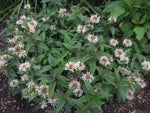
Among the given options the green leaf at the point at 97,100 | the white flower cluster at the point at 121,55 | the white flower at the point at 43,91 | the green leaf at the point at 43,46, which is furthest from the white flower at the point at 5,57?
the white flower cluster at the point at 121,55

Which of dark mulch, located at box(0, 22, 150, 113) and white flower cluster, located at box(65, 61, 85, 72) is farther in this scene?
dark mulch, located at box(0, 22, 150, 113)

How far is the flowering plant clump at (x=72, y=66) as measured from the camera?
6.17ft

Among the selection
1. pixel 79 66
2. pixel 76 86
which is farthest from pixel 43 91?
pixel 79 66

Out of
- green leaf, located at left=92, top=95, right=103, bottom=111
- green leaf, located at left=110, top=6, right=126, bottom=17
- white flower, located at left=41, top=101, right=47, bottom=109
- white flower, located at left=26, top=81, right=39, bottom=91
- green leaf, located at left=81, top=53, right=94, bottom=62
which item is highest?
green leaf, located at left=110, top=6, right=126, bottom=17

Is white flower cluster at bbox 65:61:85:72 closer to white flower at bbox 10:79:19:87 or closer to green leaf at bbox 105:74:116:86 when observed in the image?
green leaf at bbox 105:74:116:86

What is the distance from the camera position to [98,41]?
7.04 feet

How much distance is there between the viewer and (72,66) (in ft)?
6.23

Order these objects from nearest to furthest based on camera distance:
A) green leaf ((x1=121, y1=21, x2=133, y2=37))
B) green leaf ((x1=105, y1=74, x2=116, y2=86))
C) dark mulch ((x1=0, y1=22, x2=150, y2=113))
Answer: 1. green leaf ((x1=105, y1=74, x2=116, y2=86))
2. dark mulch ((x1=0, y1=22, x2=150, y2=113))
3. green leaf ((x1=121, y1=21, x2=133, y2=37))

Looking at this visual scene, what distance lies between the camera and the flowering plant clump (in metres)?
1.88

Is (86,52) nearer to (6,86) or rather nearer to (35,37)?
(35,37)

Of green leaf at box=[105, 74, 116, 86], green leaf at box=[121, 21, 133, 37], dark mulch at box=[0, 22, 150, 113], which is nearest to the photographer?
green leaf at box=[105, 74, 116, 86]

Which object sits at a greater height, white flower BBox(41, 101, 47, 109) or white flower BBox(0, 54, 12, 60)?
white flower BBox(0, 54, 12, 60)

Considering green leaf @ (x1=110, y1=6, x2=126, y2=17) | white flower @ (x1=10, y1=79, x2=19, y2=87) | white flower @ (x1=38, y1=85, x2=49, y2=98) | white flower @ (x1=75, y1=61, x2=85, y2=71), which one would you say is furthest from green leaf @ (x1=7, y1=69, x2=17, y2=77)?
green leaf @ (x1=110, y1=6, x2=126, y2=17)

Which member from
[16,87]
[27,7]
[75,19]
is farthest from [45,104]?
[27,7]
